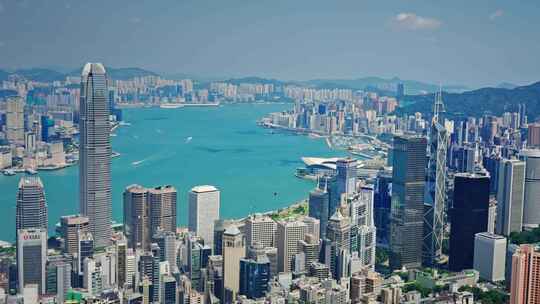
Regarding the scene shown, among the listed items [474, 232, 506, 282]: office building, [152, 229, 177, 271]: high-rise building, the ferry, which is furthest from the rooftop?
[474, 232, 506, 282]: office building

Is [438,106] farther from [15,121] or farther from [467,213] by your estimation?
[15,121]

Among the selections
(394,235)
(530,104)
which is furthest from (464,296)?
(530,104)

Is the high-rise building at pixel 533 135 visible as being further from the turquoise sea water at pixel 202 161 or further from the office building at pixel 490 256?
the office building at pixel 490 256

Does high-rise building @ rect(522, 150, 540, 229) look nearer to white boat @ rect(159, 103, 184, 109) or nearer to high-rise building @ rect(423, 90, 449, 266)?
high-rise building @ rect(423, 90, 449, 266)

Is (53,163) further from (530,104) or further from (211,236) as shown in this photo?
(530,104)

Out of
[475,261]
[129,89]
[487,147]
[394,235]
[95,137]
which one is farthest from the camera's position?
[487,147]

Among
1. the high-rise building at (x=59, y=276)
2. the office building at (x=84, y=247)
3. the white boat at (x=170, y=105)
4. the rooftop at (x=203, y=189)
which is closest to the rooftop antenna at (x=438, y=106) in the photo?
the rooftop at (x=203, y=189)
